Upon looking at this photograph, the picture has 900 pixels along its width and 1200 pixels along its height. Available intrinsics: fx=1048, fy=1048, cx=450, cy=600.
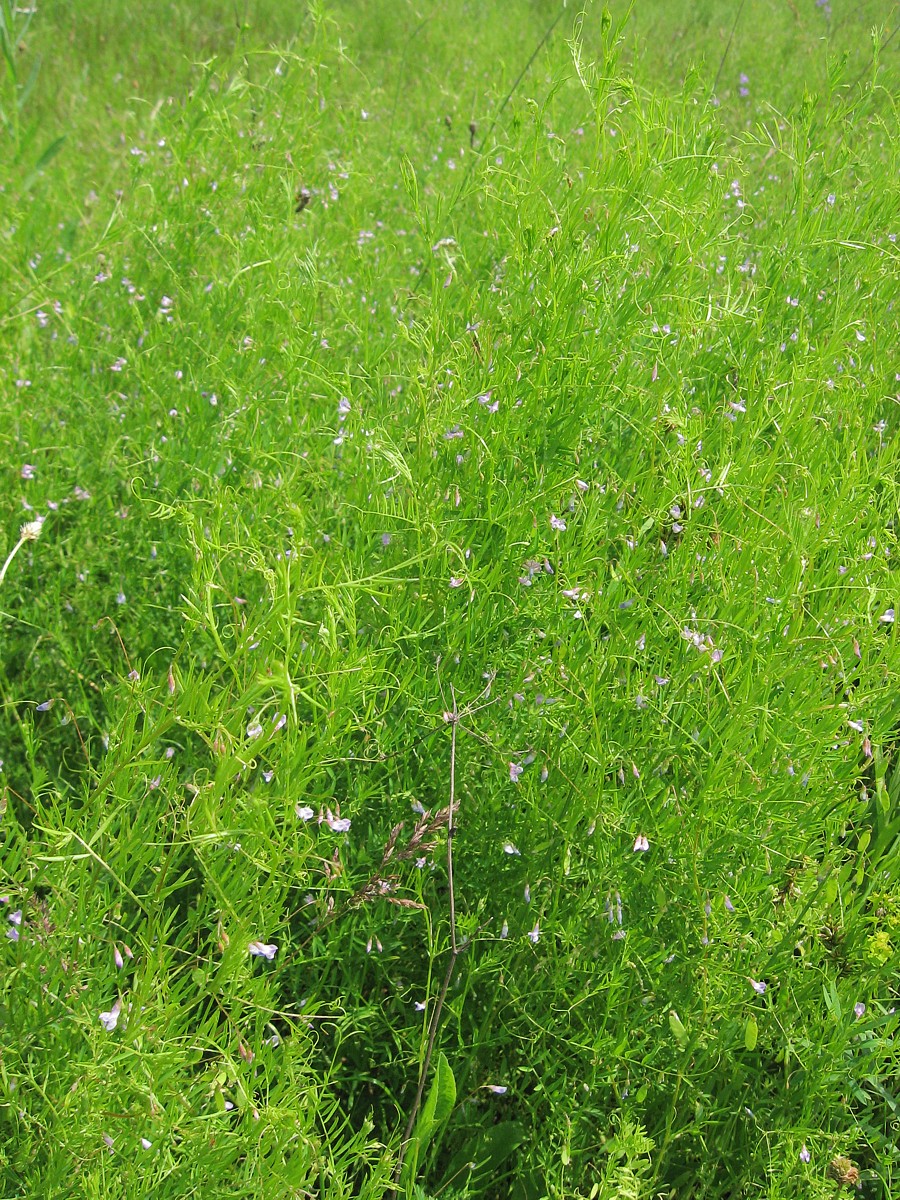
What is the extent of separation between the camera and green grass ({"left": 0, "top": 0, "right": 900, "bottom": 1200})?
4.46 ft

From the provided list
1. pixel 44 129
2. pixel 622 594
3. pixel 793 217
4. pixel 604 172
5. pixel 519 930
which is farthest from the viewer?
pixel 44 129

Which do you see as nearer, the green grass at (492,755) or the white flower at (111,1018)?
the white flower at (111,1018)

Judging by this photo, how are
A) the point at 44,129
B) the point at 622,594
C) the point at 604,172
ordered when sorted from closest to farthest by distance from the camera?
1. the point at 622,594
2. the point at 604,172
3. the point at 44,129

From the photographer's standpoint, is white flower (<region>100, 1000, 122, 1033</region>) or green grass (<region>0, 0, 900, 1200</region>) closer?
white flower (<region>100, 1000, 122, 1033</region>)

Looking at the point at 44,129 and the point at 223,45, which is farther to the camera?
the point at 223,45

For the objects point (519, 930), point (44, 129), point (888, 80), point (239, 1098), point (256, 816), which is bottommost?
point (44, 129)

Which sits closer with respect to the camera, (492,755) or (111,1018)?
(111,1018)

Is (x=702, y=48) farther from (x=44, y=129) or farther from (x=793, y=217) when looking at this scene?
(x=793, y=217)

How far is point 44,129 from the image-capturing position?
5.43 m

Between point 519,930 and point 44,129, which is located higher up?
point 519,930

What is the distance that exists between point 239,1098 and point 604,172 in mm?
1702

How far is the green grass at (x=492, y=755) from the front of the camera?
4.46 ft

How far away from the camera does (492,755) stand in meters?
1.79

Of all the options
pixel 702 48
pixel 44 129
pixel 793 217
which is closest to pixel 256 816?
pixel 793 217
